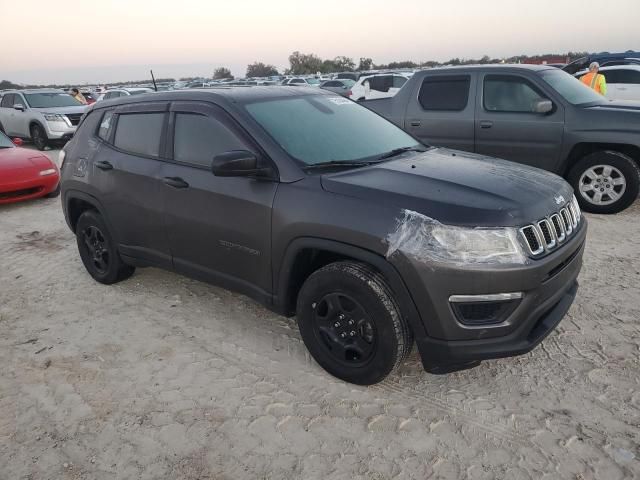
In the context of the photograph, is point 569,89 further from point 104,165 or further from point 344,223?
point 104,165

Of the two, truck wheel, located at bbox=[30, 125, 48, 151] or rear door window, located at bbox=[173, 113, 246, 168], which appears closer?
rear door window, located at bbox=[173, 113, 246, 168]

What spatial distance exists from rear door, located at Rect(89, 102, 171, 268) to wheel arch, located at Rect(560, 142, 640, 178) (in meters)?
4.85

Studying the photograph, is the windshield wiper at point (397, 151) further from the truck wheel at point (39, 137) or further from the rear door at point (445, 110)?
the truck wheel at point (39, 137)

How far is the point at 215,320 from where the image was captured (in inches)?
153

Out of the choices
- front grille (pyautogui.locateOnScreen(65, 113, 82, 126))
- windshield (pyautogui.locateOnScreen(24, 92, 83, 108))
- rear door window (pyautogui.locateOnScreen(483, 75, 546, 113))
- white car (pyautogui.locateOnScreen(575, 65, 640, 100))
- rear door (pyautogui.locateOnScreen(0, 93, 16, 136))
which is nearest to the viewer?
rear door window (pyautogui.locateOnScreen(483, 75, 546, 113))

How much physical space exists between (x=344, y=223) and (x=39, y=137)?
13.8 m

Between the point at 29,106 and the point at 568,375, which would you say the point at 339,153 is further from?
the point at 29,106

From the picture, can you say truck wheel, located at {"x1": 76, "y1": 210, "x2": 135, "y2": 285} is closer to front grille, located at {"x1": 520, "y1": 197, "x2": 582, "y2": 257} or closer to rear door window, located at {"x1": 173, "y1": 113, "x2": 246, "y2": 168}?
rear door window, located at {"x1": 173, "y1": 113, "x2": 246, "y2": 168}

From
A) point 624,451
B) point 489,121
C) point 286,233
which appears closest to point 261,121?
point 286,233

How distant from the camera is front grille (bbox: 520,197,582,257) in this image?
2557mm

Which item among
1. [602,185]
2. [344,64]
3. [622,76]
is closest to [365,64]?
[344,64]

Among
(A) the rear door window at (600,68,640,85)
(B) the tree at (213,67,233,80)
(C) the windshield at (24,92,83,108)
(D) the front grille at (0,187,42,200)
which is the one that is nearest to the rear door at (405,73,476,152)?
(D) the front grille at (0,187,42,200)

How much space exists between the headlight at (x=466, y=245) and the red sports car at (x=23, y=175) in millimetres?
7175

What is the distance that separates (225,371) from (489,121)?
4948 mm
